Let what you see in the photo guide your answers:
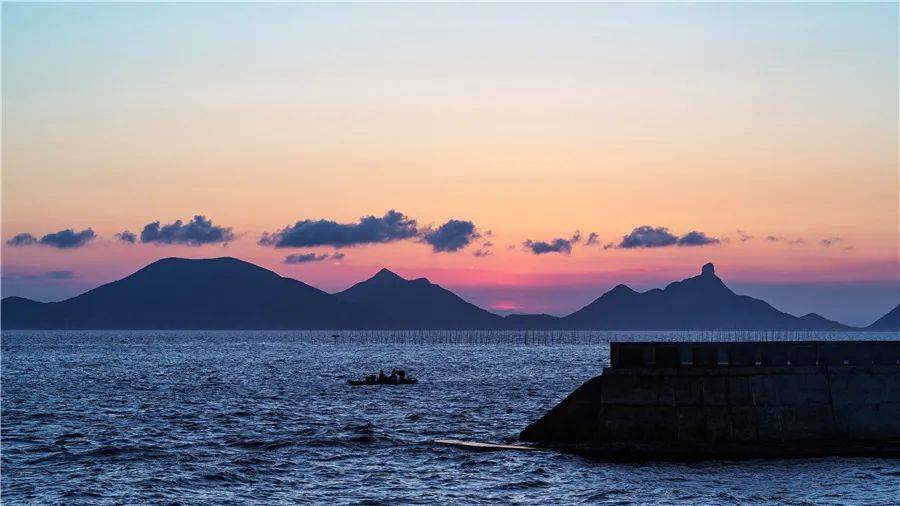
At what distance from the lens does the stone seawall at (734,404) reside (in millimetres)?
39062

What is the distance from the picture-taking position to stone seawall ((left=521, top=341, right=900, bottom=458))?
3906 cm

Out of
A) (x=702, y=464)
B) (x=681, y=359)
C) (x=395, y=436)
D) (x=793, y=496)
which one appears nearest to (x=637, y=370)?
(x=681, y=359)

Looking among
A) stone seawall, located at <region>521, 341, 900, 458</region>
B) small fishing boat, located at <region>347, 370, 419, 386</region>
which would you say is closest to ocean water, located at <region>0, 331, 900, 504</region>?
stone seawall, located at <region>521, 341, 900, 458</region>

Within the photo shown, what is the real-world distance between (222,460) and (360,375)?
79.3 metres

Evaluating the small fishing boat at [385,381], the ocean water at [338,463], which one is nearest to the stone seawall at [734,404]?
the ocean water at [338,463]

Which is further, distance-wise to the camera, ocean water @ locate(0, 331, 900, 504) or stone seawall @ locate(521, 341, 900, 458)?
stone seawall @ locate(521, 341, 900, 458)

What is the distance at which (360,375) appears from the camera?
124062 mm

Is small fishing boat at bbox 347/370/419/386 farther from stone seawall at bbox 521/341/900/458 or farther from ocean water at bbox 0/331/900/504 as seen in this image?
stone seawall at bbox 521/341/900/458

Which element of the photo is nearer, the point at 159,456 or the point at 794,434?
the point at 794,434

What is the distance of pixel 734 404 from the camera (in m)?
39.5

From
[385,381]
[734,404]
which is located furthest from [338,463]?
[385,381]

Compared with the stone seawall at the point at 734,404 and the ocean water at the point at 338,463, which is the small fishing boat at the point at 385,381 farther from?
the stone seawall at the point at 734,404

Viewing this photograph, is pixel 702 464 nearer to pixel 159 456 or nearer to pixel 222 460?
pixel 222 460

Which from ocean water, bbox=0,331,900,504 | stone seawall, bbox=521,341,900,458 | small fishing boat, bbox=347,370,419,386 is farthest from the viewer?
small fishing boat, bbox=347,370,419,386
